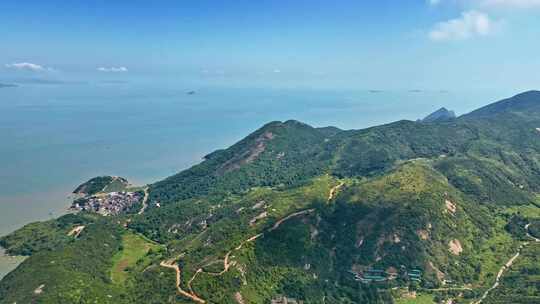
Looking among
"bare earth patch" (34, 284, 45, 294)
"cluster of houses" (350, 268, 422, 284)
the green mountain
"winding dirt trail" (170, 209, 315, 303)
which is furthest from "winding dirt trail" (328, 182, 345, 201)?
"bare earth patch" (34, 284, 45, 294)

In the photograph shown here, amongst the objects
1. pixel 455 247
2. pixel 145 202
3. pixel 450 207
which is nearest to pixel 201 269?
pixel 455 247

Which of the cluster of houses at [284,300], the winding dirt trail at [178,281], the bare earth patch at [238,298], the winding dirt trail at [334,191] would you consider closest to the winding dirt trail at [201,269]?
the winding dirt trail at [178,281]

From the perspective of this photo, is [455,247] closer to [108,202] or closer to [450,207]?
[450,207]

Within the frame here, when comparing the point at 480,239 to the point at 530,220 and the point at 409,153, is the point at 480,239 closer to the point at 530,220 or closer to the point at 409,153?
the point at 530,220

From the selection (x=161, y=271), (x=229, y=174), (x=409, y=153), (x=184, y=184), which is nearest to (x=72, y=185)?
(x=184, y=184)

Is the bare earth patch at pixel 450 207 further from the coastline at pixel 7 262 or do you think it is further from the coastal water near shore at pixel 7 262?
the coastal water near shore at pixel 7 262
